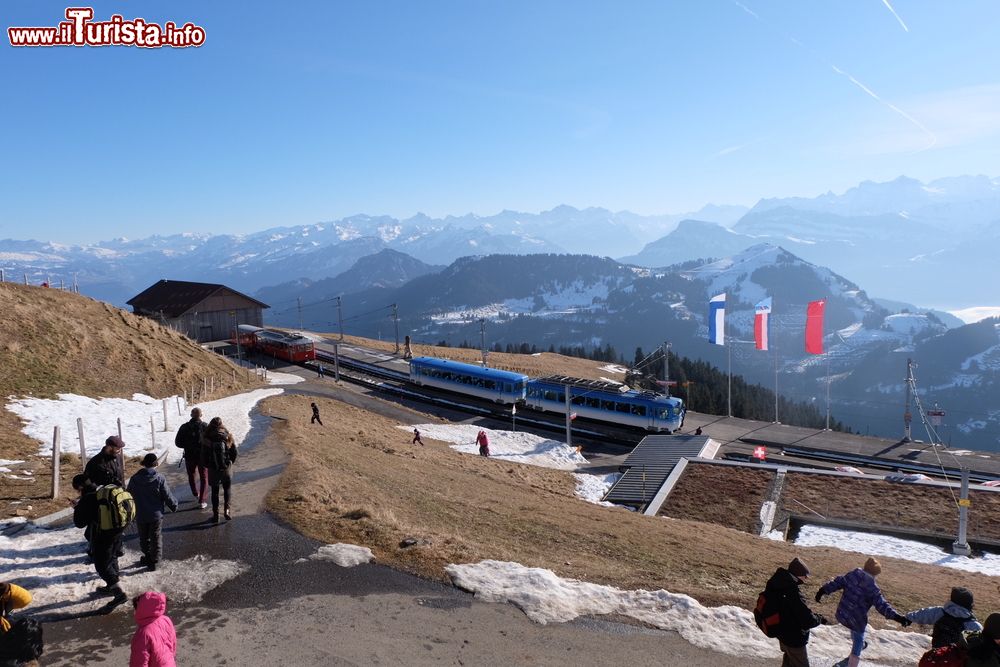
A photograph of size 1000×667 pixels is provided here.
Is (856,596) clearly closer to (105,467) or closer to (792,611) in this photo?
(792,611)

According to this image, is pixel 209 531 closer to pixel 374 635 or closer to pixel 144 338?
pixel 374 635

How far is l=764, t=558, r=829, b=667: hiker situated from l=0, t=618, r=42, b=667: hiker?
8.31 m

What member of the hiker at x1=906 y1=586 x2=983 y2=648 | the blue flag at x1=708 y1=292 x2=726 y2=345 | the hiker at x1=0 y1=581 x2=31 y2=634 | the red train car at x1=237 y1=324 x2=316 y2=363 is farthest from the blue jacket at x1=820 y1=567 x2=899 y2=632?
the red train car at x1=237 y1=324 x2=316 y2=363

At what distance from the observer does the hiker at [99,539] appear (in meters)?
8.71

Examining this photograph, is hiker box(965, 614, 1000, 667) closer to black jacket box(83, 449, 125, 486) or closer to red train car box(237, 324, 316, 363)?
black jacket box(83, 449, 125, 486)

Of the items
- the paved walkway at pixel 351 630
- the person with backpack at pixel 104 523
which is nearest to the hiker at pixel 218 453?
the paved walkway at pixel 351 630

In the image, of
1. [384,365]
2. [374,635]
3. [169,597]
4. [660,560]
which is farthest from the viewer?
[384,365]

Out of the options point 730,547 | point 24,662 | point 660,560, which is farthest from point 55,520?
point 730,547

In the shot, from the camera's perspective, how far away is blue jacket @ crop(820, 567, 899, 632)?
8.11 metres

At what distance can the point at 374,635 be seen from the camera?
891 centimetres

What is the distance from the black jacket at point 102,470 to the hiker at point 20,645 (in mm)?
3863

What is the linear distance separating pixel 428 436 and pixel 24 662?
31.3 meters

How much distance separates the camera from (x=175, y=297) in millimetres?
79688

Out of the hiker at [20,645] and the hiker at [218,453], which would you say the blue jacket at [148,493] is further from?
the hiker at [20,645]
